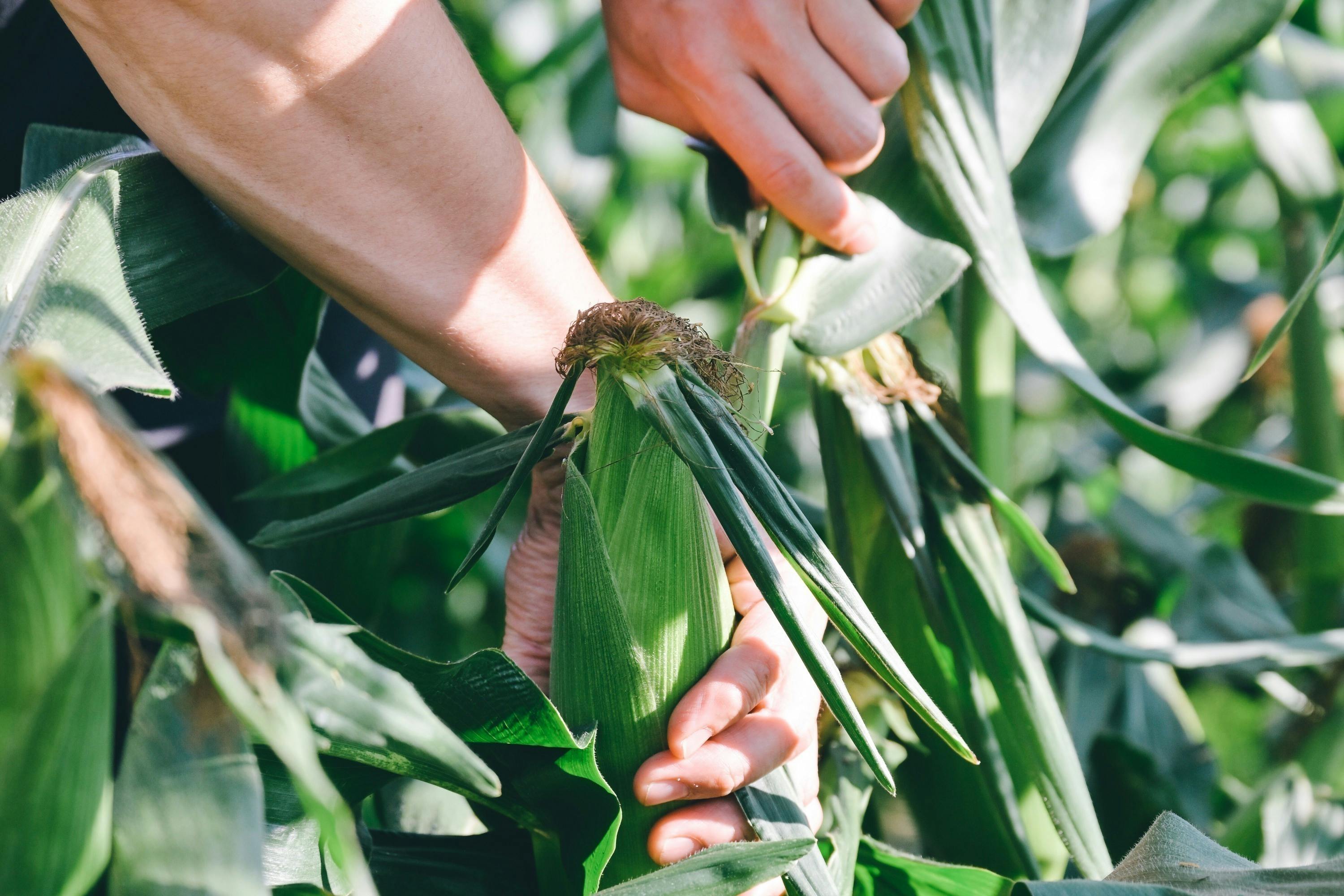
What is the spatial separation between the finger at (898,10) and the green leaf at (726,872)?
1.39ft

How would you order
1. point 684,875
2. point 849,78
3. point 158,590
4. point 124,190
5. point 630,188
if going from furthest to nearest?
point 630,188
point 849,78
point 124,190
point 684,875
point 158,590

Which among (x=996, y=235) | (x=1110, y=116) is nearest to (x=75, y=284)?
(x=996, y=235)

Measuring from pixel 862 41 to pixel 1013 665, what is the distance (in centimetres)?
34

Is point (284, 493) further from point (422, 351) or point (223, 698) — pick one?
point (223, 698)

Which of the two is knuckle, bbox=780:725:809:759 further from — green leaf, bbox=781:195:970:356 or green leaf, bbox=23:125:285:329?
green leaf, bbox=23:125:285:329

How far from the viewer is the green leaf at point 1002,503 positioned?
19.9 inches

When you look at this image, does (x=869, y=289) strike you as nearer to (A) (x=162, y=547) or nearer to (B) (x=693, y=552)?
(B) (x=693, y=552)

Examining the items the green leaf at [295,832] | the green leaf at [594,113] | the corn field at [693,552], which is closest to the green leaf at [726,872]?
the corn field at [693,552]

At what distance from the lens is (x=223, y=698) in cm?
23

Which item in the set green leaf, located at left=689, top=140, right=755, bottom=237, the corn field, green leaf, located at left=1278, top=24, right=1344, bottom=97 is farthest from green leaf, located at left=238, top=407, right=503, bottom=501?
green leaf, located at left=1278, top=24, right=1344, bottom=97

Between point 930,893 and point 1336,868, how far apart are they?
7.8 inches

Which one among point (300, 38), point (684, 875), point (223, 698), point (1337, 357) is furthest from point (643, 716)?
point (1337, 357)

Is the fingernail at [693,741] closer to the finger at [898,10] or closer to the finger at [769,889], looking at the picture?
the finger at [769,889]

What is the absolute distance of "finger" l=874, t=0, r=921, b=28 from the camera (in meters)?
0.52
